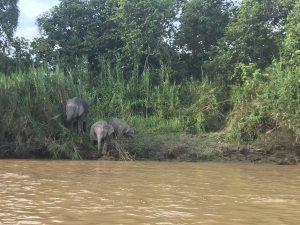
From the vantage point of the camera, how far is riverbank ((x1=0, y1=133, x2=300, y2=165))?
41.0ft

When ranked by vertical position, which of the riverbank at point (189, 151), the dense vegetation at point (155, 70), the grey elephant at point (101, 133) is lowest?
the riverbank at point (189, 151)

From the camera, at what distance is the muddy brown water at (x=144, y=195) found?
5164mm

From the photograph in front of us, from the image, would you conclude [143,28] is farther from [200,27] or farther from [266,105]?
[266,105]

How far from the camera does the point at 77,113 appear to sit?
41.3 feet

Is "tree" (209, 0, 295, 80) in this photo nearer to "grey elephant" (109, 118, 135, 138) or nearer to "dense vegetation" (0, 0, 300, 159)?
"dense vegetation" (0, 0, 300, 159)

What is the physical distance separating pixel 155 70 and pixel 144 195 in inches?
485

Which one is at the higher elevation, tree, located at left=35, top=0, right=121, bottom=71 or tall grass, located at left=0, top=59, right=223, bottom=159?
tree, located at left=35, top=0, right=121, bottom=71

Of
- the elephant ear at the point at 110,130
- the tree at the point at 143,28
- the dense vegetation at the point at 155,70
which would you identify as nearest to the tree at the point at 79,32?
the dense vegetation at the point at 155,70

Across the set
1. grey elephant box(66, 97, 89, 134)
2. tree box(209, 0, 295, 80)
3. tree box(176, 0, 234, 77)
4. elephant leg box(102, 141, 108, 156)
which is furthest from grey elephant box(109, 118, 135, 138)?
tree box(176, 0, 234, 77)

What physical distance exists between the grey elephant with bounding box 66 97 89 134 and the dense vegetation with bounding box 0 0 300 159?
314mm

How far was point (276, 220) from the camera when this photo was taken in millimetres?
5180

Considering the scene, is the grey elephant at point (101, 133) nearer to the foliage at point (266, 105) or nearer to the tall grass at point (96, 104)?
the tall grass at point (96, 104)

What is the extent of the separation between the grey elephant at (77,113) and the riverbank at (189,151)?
2.59 ft

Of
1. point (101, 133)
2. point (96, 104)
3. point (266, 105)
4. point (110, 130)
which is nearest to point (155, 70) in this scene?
point (96, 104)
